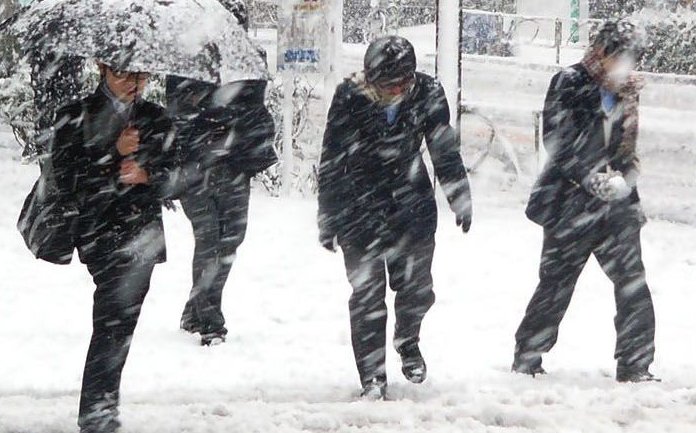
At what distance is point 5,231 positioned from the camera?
11.1 m

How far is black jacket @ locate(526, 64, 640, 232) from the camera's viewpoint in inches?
255

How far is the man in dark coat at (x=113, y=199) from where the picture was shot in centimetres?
535

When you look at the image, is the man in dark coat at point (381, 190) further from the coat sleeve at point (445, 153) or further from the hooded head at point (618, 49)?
the hooded head at point (618, 49)

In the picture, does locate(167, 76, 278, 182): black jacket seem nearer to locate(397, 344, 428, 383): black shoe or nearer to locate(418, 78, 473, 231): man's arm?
locate(418, 78, 473, 231): man's arm

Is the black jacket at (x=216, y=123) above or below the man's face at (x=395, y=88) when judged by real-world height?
below

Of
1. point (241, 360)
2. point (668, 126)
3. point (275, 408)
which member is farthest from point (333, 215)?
point (668, 126)

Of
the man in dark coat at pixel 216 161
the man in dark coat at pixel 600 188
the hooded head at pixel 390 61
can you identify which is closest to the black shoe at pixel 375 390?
the man in dark coat at pixel 600 188

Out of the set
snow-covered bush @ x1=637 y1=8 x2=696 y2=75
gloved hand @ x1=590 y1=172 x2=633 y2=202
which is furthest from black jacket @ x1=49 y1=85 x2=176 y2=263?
snow-covered bush @ x1=637 y1=8 x2=696 y2=75

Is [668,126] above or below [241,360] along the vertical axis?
below

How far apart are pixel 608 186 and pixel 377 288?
1.25 metres

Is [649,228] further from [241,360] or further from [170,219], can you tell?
[241,360]

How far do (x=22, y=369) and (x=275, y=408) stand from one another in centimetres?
186

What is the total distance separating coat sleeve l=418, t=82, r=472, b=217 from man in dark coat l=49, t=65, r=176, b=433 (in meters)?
1.41

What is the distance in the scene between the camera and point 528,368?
698 centimetres
